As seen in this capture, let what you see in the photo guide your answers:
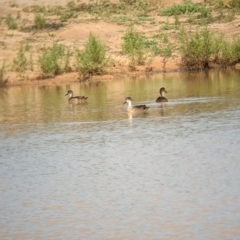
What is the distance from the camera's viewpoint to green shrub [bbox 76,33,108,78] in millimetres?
31297

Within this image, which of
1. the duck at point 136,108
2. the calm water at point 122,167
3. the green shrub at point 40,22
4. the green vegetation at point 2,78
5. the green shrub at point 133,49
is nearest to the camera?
the calm water at point 122,167

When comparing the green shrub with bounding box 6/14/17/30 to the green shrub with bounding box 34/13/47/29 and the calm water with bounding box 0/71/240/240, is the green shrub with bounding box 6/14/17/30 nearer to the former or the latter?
the green shrub with bounding box 34/13/47/29

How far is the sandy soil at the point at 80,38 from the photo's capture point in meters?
32.0

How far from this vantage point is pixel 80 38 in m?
36.9

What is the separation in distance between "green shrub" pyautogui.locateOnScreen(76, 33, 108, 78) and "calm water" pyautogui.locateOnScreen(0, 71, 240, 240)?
19.2ft

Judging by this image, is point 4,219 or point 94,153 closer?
point 4,219

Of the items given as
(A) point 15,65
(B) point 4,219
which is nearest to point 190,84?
(A) point 15,65

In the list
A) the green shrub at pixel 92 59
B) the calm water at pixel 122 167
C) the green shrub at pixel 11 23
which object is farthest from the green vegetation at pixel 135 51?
the calm water at pixel 122 167

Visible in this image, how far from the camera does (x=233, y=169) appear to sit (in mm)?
14430

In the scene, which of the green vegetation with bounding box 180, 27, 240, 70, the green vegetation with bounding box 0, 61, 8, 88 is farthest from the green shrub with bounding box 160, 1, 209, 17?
the green vegetation with bounding box 0, 61, 8, 88

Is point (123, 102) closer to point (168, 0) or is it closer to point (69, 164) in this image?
point (69, 164)

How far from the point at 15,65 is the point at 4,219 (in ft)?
64.4

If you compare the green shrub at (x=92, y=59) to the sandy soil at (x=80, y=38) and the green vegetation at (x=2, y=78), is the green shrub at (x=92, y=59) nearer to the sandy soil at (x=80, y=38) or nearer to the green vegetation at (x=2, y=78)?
the sandy soil at (x=80, y=38)

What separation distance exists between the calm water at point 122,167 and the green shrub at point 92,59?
19.2ft
